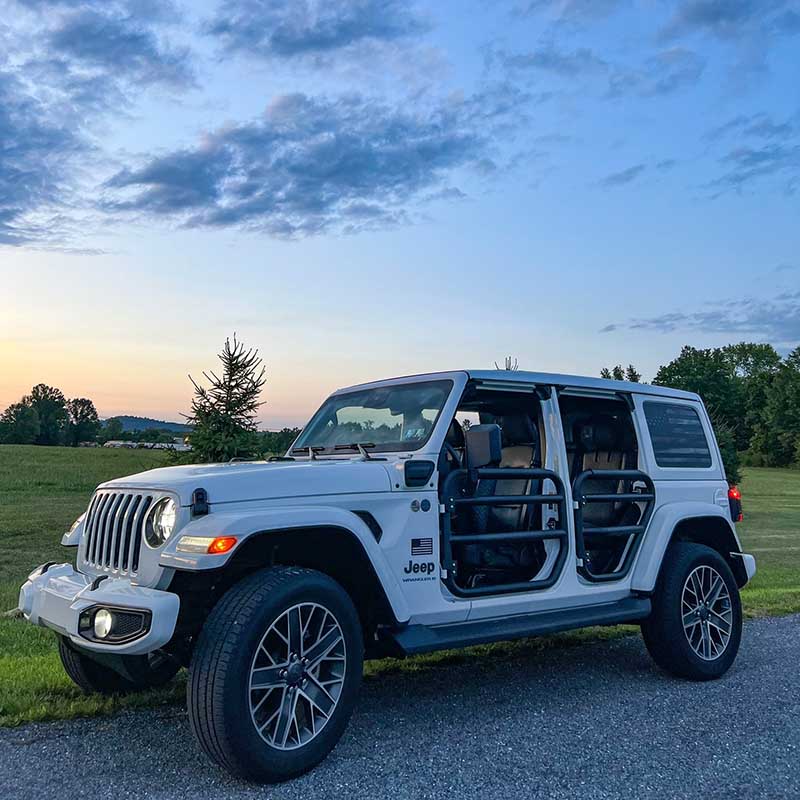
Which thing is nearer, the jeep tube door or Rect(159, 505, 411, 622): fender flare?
Rect(159, 505, 411, 622): fender flare

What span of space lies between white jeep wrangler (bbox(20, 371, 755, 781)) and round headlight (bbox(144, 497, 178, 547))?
0.01 meters

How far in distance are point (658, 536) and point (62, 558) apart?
13.0 metres

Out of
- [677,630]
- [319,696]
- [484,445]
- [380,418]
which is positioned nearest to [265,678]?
[319,696]

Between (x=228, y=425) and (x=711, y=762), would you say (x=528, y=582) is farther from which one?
(x=228, y=425)

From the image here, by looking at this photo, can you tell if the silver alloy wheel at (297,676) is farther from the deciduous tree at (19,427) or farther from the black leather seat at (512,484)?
the deciduous tree at (19,427)

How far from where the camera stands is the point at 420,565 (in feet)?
16.4

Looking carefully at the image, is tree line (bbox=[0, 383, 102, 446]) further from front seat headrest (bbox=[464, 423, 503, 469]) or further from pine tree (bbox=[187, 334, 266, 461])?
front seat headrest (bbox=[464, 423, 503, 469])

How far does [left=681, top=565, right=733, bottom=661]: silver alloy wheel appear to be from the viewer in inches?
250

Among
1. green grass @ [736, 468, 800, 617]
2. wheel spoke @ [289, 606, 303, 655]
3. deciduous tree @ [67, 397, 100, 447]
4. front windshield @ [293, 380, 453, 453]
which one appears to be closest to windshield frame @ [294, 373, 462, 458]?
front windshield @ [293, 380, 453, 453]

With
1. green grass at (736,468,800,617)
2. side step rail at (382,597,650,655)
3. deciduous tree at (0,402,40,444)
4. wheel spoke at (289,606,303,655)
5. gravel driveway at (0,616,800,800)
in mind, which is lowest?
green grass at (736,468,800,617)

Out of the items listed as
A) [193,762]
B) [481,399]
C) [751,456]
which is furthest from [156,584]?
[751,456]

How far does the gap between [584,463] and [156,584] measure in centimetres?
→ 362

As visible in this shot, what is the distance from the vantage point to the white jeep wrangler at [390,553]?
13.9 ft

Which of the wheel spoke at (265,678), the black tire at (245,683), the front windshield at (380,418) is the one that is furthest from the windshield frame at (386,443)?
the wheel spoke at (265,678)
